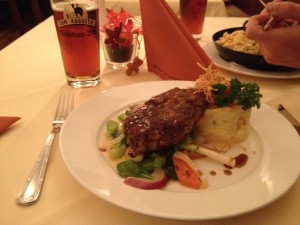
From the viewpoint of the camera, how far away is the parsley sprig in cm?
107

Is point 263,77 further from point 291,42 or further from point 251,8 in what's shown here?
point 251,8

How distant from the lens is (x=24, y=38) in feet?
7.02

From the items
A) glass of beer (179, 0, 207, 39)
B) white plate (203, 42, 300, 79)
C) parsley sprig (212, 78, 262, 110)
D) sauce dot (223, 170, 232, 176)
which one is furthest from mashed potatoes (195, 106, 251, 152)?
glass of beer (179, 0, 207, 39)

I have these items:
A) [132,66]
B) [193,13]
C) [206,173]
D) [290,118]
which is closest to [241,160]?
[206,173]

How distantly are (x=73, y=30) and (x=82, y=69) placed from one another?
210 millimetres

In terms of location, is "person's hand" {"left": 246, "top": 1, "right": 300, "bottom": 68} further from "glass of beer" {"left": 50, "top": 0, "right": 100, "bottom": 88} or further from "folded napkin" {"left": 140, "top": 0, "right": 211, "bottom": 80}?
"glass of beer" {"left": 50, "top": 0, "right": 100, "bottom": 88}

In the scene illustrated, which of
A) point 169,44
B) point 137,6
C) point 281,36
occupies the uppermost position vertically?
point 281,36

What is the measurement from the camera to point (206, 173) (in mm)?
932

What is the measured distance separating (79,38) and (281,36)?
36.2 inches

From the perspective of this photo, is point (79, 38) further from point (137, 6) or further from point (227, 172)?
point (137, 6)

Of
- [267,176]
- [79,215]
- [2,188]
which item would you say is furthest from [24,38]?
[267,176]

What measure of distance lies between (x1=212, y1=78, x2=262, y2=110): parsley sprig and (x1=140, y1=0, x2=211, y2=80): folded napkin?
0.33m

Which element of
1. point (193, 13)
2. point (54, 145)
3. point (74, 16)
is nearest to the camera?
point (54, 145)

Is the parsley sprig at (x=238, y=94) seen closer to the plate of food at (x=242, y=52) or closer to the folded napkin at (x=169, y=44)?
the folded napkin at (x=169, y=44)
